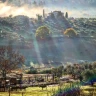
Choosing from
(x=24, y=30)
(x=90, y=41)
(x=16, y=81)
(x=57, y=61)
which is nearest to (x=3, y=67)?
(x=16, y=81)

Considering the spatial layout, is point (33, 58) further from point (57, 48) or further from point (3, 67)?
point (3, 67)

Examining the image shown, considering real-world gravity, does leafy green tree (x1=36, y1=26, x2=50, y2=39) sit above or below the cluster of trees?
above

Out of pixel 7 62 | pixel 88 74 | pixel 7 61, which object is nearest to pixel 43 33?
pixel 7 61

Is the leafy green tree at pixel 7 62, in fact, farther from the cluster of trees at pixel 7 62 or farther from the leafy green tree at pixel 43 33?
the leafy green tree at pixel 43 33

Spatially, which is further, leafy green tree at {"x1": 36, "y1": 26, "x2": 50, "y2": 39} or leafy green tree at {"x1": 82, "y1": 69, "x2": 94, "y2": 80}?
leafy green tree at {"x1": 36, "y1": 26, "x2": 50, "y2": 39}

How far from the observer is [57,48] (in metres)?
142

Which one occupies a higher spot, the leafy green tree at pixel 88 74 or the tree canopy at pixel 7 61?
the tree canopy at pixel 7 61

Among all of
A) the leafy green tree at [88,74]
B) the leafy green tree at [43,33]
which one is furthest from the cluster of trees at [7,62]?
the leafy green tree at [43,33]

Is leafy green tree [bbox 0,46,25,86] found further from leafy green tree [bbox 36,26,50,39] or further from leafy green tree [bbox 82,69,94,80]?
leafy green tree [bbox 36,26,50,39]

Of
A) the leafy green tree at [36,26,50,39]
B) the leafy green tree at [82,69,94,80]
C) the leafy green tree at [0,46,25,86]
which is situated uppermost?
the leafy green tree at [36,26,50,39]

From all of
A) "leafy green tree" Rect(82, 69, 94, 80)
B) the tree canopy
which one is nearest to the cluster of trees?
the tree canopy

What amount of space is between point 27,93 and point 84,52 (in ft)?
331

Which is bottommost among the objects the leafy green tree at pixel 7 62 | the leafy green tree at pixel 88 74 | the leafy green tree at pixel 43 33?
the leafy green tree at pixel 88 74

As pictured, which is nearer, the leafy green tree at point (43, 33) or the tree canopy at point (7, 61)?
the tree canopy at point (7, 61)
